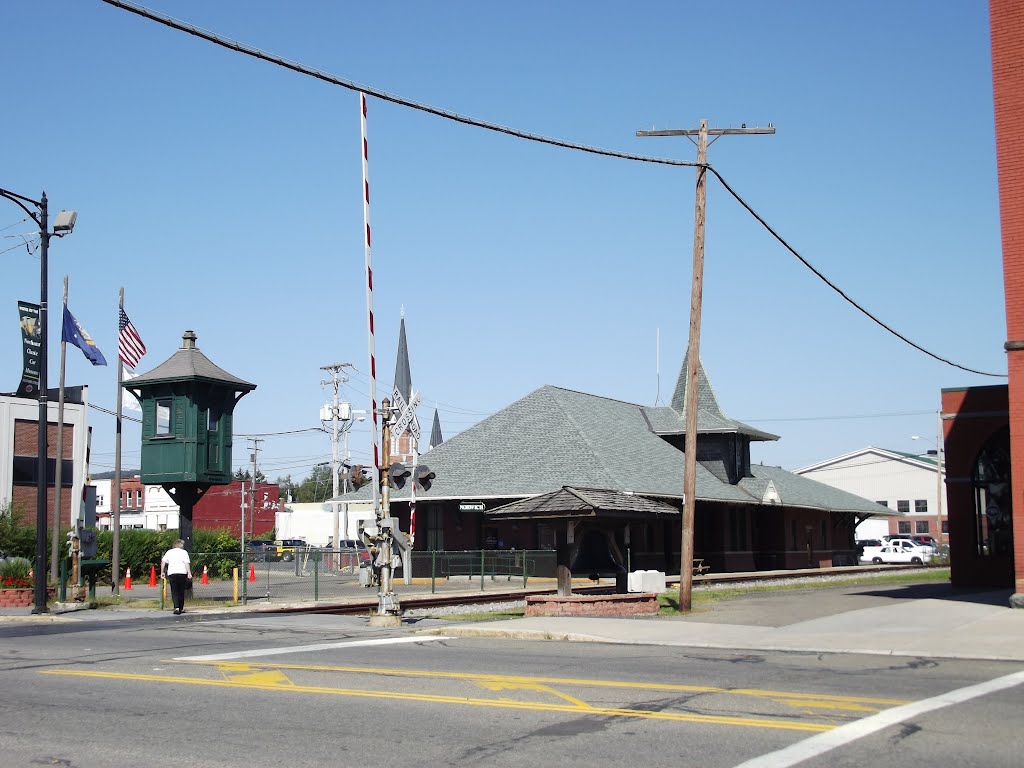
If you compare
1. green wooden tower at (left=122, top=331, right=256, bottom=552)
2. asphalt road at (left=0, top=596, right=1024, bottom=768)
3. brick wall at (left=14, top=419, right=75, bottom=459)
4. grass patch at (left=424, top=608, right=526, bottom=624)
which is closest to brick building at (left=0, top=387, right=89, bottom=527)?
brick wall at (left=14, top=419, right=75, bottom=459)

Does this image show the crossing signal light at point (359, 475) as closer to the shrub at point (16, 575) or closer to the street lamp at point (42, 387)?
the street lamp at point (42, 387)

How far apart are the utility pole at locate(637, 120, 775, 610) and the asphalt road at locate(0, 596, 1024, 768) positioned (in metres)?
7.49

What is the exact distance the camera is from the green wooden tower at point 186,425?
95.7 ft

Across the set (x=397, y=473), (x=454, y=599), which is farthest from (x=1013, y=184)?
(x=454, y=599)

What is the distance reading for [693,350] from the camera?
989 inches

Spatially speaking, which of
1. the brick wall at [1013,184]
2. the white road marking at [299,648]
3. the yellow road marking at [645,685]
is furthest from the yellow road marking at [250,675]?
the brick wall at [1013,184]

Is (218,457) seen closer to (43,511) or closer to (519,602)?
(43,511)

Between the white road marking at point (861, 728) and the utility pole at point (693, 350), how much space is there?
12139 mm

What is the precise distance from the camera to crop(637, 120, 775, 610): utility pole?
78.8 ft

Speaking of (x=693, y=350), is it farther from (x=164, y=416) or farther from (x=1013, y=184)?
(x=164, y=416)

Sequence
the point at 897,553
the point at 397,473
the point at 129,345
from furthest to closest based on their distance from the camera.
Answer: the point at 897,553
the point at 129,345
the point at 397,473

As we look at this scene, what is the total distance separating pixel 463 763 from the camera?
8148mm

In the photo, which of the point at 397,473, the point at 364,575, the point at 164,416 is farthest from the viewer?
the point at 364,575

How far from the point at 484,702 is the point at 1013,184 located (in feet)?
54.7
